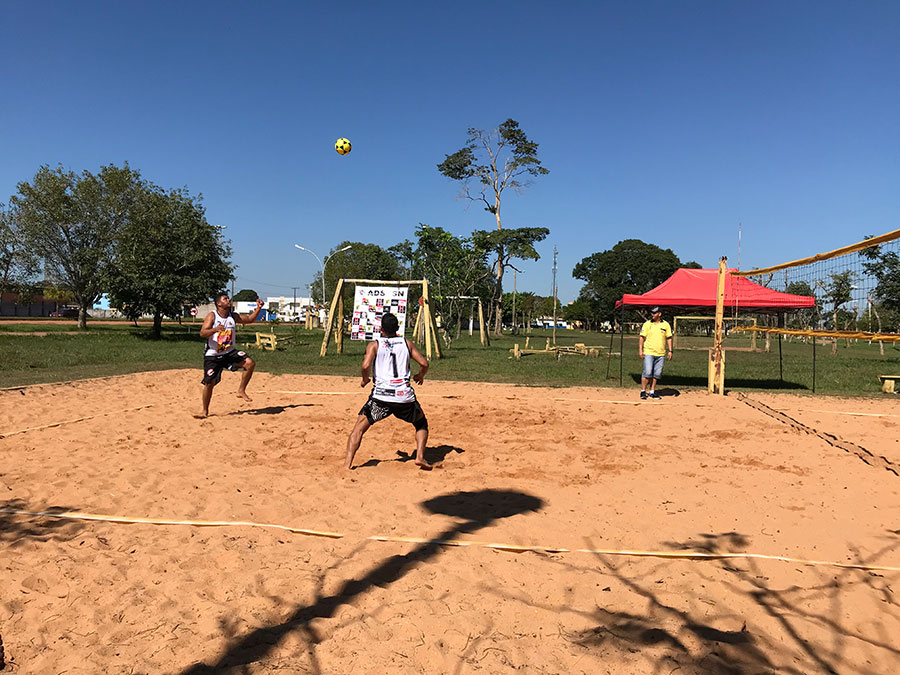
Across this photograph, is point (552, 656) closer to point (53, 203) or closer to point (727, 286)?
point (727, 286)

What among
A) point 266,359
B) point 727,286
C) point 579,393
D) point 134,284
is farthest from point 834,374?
point 134,284

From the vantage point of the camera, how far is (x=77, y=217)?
1297 inches

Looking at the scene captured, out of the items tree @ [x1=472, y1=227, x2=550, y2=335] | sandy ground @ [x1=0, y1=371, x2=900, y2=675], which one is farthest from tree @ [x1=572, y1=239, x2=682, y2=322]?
sandy ground @ [x1=0, y1=371, x2=900, y2=675]

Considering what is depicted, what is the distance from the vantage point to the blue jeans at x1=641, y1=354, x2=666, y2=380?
10.4 m

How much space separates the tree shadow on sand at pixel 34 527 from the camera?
370 centimetres

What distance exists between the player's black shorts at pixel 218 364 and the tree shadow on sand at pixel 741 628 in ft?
19.6

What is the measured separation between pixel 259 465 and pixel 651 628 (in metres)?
4.05

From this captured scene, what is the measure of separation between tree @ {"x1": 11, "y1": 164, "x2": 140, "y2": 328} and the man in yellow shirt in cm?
3165

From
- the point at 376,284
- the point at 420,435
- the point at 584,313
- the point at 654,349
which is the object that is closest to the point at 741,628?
the point at 420,435

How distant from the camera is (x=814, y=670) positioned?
2.41 m

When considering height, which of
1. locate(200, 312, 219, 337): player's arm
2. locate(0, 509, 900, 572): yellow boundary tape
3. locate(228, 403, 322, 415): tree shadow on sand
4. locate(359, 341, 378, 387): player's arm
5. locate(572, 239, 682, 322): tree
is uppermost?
locate(572, 239, 682, 322): tree

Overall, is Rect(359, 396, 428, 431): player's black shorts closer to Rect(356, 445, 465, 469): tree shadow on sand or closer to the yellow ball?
Rect(356, 445, 465, 469): tree shadow on sand

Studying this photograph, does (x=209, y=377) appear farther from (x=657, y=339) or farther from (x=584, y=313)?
(x=584, y=313)

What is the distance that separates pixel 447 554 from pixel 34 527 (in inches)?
111
